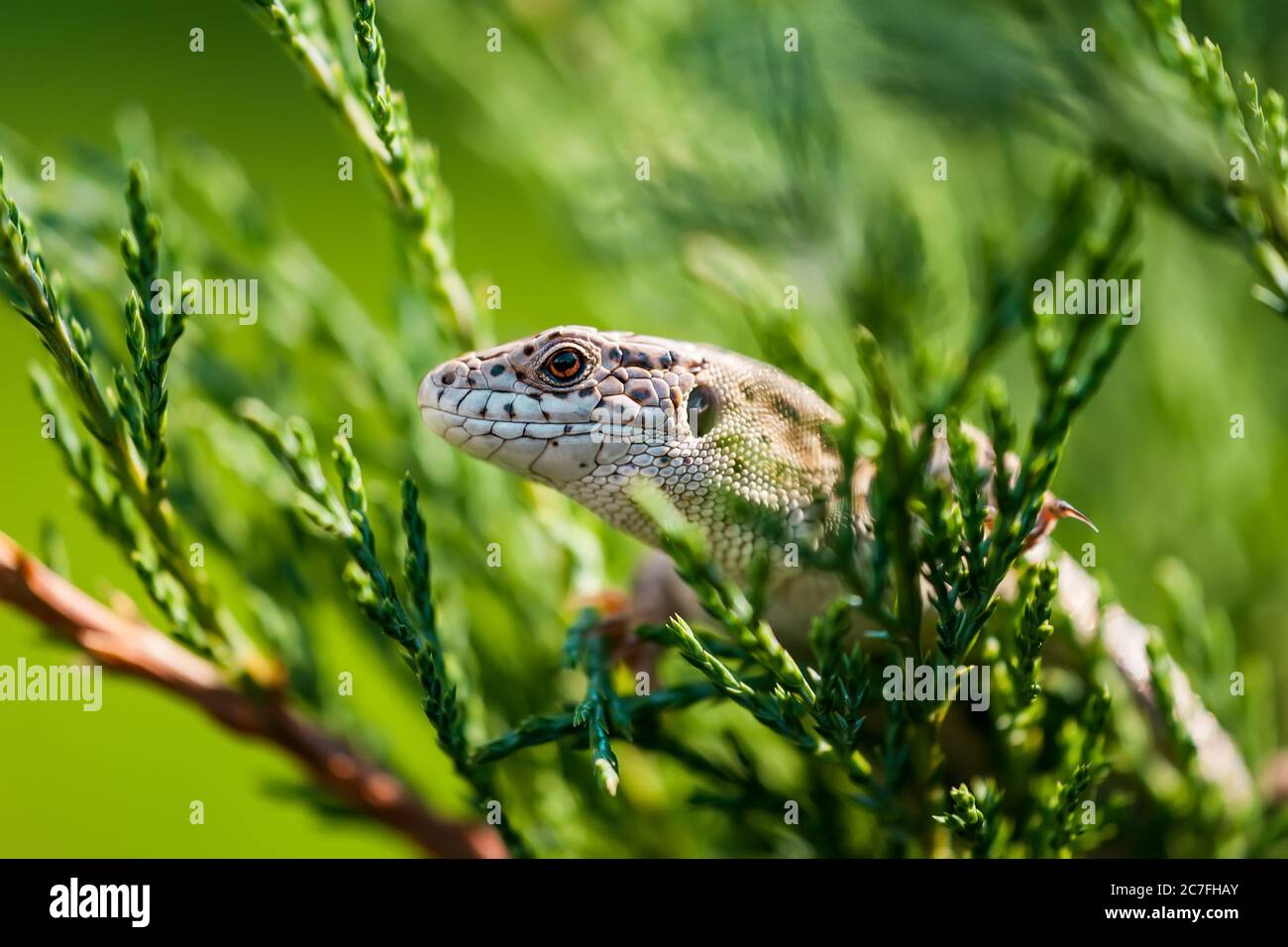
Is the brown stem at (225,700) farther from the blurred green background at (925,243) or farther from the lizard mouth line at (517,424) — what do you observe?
the lizard mouth line at (517,424)

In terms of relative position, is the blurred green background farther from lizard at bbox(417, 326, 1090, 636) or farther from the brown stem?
lizard at bbox(417, 326, 1090, 636)

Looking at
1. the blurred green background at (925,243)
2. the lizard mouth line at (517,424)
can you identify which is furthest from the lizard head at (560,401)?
the blurred green background at (925,243)

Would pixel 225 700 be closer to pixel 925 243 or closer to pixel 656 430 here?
pixel 656 430

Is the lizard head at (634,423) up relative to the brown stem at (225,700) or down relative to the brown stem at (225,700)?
up

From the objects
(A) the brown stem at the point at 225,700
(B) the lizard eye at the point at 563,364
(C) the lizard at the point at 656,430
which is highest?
(B) the lizard eye at the point at 563,364

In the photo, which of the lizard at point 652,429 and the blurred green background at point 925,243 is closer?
the lizard at point 652,429

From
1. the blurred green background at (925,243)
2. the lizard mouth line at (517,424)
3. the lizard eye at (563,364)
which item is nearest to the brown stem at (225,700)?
the blurred green background at (925,243)

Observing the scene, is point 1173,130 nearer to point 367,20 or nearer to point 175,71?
point 367,20

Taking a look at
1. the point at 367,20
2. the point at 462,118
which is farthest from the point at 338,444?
the point at 462,118
